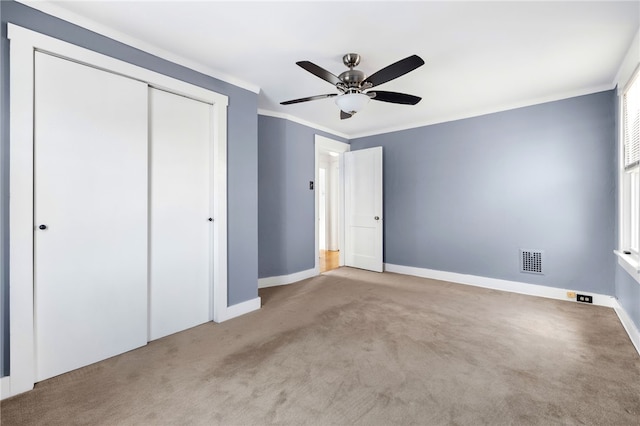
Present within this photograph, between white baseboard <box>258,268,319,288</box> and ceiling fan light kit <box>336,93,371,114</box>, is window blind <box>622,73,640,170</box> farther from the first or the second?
white baseboard <box>258,268,319,288</box>

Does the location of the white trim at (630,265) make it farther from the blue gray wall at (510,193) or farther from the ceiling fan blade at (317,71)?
the ceiling fan blade at (317,71)

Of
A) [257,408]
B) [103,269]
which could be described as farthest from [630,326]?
[103,269]

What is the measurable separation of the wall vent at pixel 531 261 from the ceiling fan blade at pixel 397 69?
3019 millimetres

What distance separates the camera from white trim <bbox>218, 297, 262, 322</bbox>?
2.96 m

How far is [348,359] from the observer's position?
2.19 meters

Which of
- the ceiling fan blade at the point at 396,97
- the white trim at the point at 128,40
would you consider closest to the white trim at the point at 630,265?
the ceiling fan blade at the point at 396,97

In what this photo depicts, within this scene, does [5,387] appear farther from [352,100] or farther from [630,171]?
[630,171]

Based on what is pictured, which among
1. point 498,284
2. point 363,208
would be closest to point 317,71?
point 363,208

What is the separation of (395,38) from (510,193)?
275 cm

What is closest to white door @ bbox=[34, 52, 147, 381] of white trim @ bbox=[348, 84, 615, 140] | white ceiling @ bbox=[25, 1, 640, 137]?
white ceiling @ bbox=[25, 1, 640, 137]

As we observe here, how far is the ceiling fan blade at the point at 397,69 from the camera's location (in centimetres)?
201

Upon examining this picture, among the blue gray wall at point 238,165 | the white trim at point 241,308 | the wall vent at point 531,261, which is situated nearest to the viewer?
the blue gray wall at point 238,165

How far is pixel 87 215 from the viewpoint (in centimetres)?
211

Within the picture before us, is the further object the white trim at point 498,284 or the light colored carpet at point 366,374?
the white trim at point 498,284
